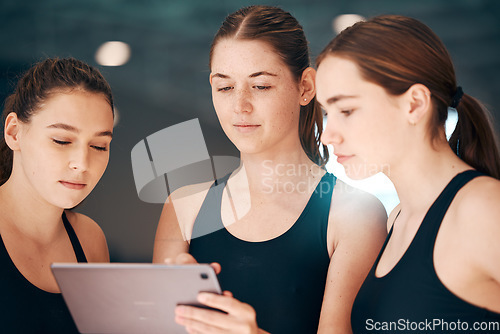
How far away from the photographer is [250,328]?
3.28 feet

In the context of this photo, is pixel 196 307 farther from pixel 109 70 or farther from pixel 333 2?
pixel 333 2

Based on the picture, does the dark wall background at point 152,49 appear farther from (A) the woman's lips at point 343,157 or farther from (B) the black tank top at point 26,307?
(A) the woman's lips at point 343,157

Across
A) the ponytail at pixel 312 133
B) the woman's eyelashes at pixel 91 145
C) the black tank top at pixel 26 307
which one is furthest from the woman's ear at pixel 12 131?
the ponytail at pixel 312 133

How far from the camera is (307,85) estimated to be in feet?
4.62

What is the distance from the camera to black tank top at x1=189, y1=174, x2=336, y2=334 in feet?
4.19

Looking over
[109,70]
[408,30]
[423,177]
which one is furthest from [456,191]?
[109,70]

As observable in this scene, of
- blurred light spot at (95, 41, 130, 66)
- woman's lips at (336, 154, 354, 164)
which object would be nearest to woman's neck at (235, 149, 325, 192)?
woman's lips at (336, 154, 354, 164)

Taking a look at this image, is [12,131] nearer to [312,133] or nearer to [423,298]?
[312,133]

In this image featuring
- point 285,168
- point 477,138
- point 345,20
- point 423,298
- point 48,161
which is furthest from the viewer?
point 345,20

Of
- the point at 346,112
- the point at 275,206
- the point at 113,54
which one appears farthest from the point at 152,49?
the point at 346,112

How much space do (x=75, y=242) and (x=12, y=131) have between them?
0.36 m

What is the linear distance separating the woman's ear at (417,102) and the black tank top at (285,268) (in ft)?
1.26

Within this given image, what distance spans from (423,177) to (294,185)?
1.43 ft

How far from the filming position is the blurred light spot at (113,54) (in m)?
1.85
